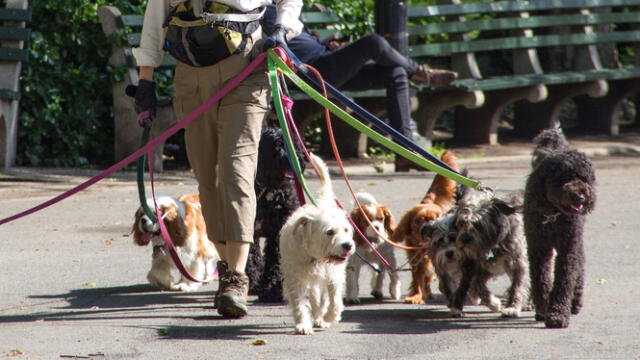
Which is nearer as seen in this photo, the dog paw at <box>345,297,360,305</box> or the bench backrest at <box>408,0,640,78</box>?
the dog paw at <box>345,297,360,305</box>

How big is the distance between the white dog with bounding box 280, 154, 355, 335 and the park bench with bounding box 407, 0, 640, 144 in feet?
27.5

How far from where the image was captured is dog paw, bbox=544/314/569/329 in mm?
5816

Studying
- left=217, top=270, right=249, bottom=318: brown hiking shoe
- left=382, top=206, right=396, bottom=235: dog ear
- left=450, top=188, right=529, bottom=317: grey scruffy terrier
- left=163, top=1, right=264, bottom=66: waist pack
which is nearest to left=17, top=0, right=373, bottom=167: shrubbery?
left=382, top=206, right=396, bottom=235: dog ear

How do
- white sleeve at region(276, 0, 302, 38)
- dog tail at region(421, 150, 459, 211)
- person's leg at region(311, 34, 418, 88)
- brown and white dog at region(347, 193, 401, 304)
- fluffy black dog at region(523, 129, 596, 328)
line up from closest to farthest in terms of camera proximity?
fluffy black dog at region(523, 129, 596, 328), white sleeve at region(276, 0, 302, 38), brown and white dog at region(347, 193, 401, 304), dog tail at region(421, 150, 459, 211), person's leg at region(311, 34, 418, 88)

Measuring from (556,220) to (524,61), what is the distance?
10.2 m

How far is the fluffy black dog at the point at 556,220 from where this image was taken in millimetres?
5672

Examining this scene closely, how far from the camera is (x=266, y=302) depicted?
672cm

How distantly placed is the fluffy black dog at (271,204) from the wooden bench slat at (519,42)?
7.57 metres

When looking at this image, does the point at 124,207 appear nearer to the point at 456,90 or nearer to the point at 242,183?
the point at 242,183

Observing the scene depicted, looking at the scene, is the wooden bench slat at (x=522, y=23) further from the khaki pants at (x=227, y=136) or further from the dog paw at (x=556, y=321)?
the dog paw at (x=556, y=321)

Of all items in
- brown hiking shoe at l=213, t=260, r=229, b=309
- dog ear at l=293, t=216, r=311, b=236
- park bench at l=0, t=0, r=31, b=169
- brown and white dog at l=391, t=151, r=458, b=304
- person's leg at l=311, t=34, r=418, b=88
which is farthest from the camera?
park bench at l=0, t=0, r=31, b=169

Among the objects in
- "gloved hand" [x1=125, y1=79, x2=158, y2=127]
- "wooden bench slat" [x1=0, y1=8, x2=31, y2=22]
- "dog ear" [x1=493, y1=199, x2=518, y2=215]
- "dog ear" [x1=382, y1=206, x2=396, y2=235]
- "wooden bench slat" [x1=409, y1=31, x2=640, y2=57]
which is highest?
"wooden bench slat" [x1=409, y1=31, x2=640, y2=57]

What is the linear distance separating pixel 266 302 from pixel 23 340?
167 cm

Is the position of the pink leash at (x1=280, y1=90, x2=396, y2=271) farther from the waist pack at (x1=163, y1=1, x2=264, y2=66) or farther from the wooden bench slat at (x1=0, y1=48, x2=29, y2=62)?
the wooden bench slat at (x1=0, y1=48, x2=29, y2=62)
